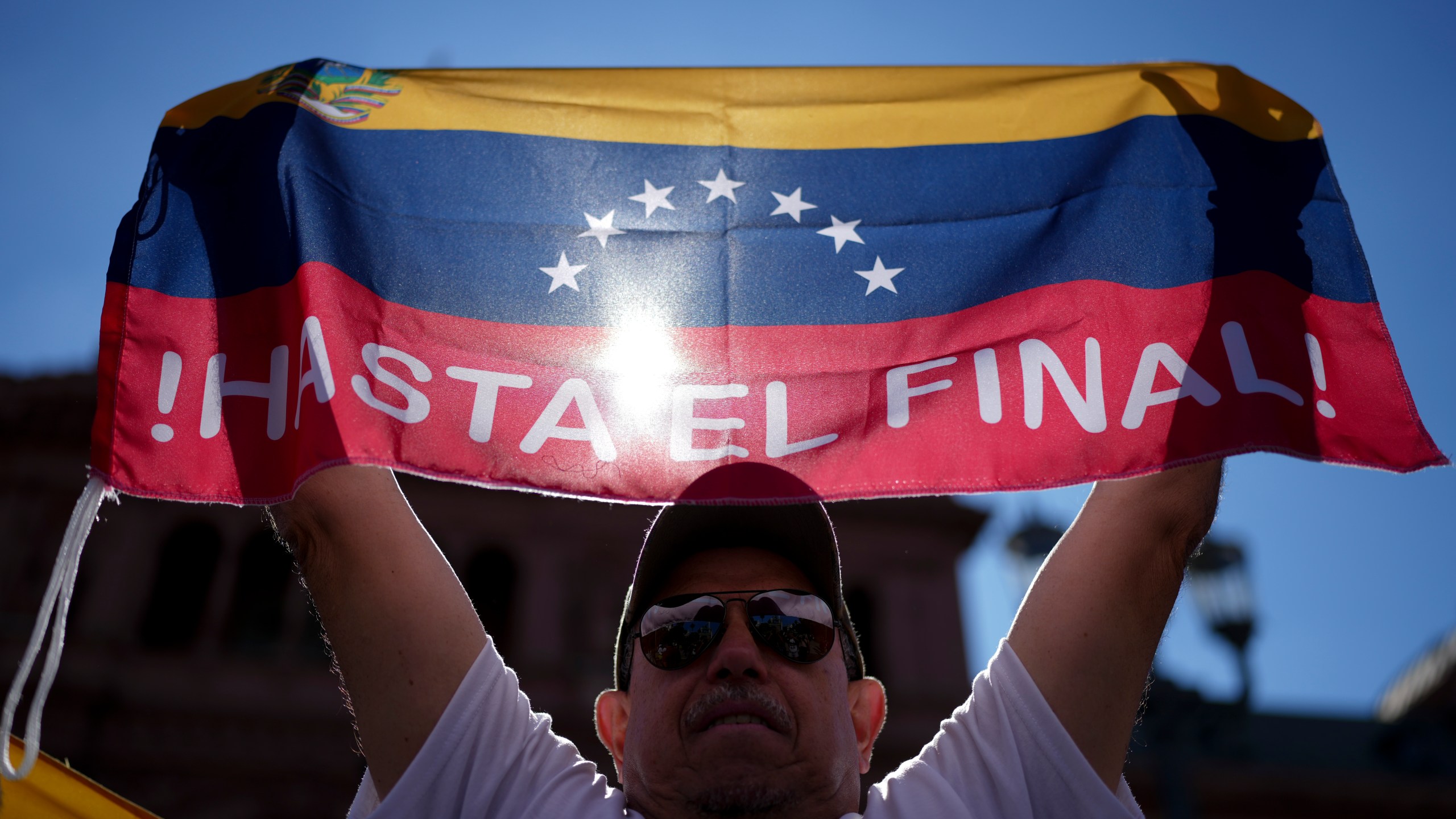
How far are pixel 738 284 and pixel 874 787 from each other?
1.26 meters

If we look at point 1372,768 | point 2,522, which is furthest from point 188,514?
point 1372,768

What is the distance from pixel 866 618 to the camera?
16.5 meters

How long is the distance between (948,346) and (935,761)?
98 cm

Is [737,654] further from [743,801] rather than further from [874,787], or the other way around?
[874,787]

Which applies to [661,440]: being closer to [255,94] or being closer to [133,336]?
[133,336]

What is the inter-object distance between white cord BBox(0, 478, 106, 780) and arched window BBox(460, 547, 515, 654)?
12.9 metres

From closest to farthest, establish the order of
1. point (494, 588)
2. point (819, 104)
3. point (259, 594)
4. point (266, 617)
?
point (819, 104) < point (266, 617) < point (259, 594) < point (494, 588)

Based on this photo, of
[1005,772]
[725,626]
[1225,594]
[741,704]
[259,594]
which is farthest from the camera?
[259,594]

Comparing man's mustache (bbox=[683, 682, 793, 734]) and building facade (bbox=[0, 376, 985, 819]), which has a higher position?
man's mustache (bbox=[683, 682, 793, 734])

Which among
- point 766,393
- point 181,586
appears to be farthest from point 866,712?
point 181,586

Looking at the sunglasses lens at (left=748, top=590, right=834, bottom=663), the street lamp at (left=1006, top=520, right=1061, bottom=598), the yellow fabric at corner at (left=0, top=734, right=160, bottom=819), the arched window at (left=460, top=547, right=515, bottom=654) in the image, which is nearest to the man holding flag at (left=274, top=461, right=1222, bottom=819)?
the sunglasses lens at (left=748, top=590, right=834, bottom=663)

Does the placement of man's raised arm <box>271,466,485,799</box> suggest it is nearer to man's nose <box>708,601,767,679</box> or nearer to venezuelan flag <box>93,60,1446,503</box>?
venezuelan flag <box>93,60,1446,503</box>

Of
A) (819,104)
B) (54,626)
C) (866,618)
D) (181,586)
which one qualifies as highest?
(819,104)

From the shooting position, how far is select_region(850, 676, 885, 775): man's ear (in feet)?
8.89
